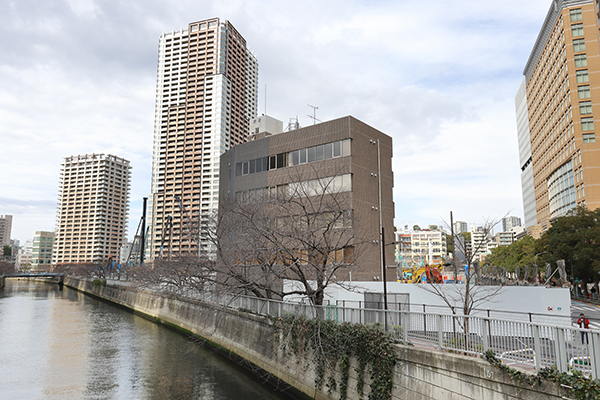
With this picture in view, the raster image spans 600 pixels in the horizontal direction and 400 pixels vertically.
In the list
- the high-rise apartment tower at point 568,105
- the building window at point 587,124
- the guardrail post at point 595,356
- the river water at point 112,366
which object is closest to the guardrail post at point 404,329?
the guardrail post at point 595,356

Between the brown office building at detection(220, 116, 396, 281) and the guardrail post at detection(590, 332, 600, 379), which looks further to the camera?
the brown office building at detection(220, 116, 396, 281)

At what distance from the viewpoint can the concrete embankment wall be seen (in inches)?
404

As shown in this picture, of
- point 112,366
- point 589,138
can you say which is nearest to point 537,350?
point 112,366

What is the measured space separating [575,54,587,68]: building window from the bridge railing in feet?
282

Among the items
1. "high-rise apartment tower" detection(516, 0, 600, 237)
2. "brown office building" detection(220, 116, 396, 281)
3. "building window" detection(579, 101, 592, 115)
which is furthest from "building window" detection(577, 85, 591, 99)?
"brown office building" detection(220, 116, 396, 281)

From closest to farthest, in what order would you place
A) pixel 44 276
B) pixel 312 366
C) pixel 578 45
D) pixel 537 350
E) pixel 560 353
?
pixel 560 353 < pixel 537 350 < pixel 312 366 < pixel 578 45 < pixel 44 276

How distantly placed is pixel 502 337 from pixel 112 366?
22.5m

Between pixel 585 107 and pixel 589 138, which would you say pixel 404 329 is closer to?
pixel 589 138

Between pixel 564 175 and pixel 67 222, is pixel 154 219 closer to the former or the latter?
pixel 67 222

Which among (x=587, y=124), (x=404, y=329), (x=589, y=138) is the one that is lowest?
(x=404, y=329)

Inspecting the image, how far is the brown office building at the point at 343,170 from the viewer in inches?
1484

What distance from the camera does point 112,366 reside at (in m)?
24.5

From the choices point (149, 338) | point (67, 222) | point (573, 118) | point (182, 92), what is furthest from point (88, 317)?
point (67, 222)

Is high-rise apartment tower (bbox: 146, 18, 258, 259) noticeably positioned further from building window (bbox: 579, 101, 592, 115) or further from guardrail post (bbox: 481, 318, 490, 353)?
guardrail post (bbox: 481, 318, 490, 353)
